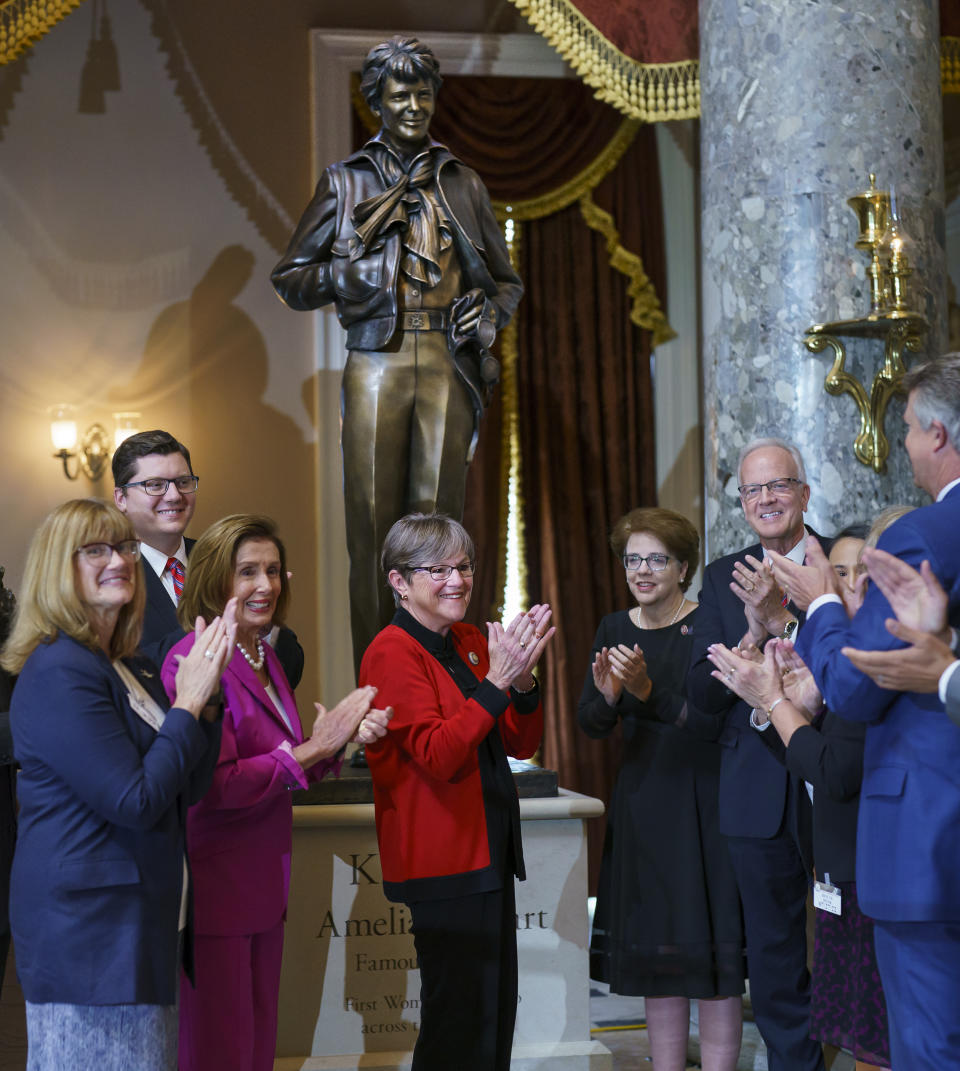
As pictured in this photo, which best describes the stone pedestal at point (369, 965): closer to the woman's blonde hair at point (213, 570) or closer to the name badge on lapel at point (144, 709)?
the woman's blonde hair at point (213, 570)

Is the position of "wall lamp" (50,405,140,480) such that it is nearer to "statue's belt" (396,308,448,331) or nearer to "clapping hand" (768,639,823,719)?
"statue's belt" (396,308,448,331)

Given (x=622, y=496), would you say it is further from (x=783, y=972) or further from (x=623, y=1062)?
(x=783, y=972)

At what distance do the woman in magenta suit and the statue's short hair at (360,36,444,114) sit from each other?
1704mm

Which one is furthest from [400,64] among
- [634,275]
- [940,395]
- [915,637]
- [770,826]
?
[634,275]

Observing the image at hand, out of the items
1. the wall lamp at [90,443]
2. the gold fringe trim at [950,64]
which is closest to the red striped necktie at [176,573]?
the wall lamp at [90,443]

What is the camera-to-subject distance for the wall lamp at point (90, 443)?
6234 mm

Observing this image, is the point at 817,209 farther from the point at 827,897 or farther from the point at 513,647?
the point at 827,897

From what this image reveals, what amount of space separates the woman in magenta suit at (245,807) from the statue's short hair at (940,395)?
49.7 inches

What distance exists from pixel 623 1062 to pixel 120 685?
258 centimetres

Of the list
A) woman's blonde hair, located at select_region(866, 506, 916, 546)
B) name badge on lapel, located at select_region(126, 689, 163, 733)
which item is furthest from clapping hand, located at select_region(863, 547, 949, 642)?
name badge on lapel, located at select_region(126, 689, 163, 733)

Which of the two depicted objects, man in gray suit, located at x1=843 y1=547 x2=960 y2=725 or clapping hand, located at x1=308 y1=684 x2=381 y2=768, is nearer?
man in gray suit, located at x1=843 y1=547 x2=960 y2=725

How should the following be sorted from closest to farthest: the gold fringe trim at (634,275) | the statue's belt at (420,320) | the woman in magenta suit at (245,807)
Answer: the woman in magenta suit at (245,807) → the statue's belt at (420,320) → the gold fringe trim at (634,275)

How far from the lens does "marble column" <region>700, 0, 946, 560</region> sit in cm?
426

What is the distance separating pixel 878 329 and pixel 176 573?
2303 mm
